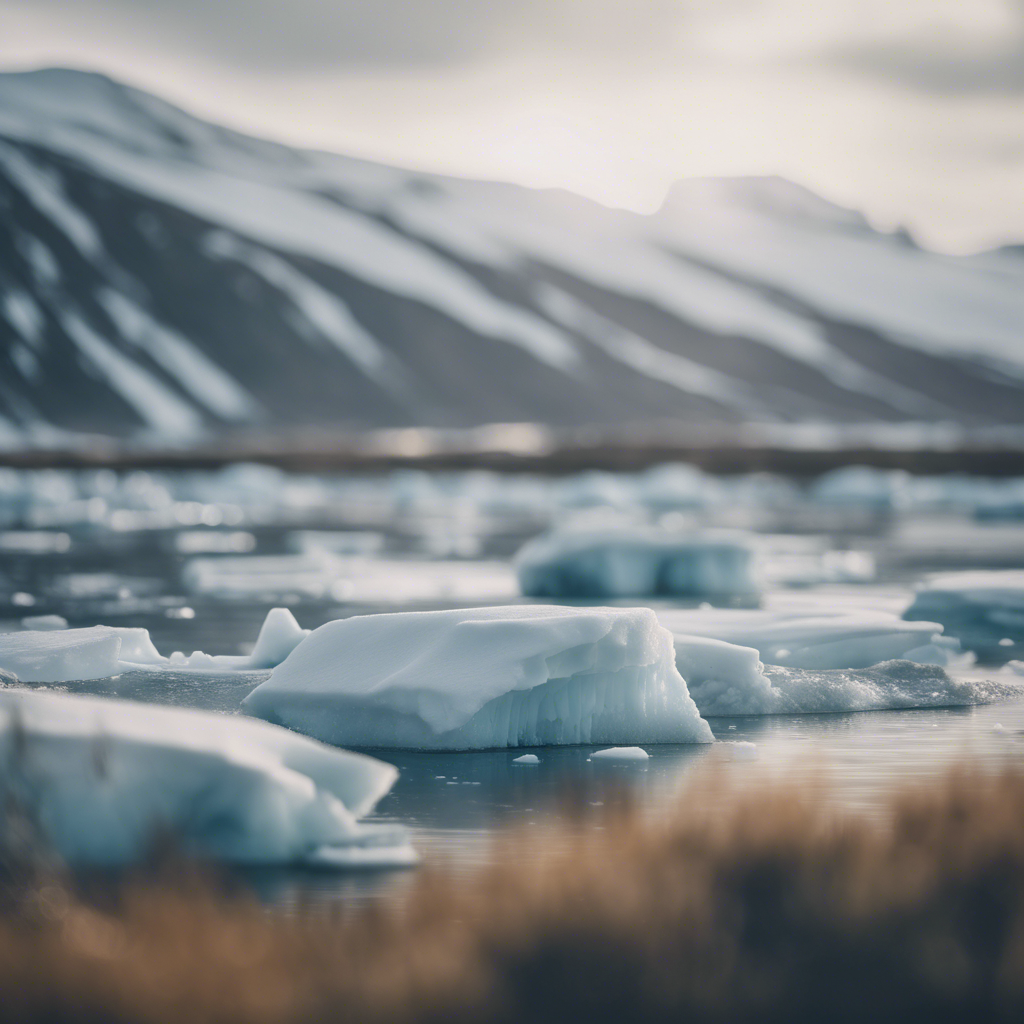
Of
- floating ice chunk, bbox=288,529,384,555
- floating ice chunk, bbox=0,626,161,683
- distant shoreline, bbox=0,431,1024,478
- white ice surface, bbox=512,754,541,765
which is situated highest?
distant shoreline, bbox=0,431,1024,478

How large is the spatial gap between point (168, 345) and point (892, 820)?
168m

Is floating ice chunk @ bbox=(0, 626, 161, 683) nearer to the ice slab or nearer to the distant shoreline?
the ice slab

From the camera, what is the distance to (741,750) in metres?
10.5

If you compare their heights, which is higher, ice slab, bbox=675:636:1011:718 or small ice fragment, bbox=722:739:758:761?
ice slab, bbox=675:636:1011:718

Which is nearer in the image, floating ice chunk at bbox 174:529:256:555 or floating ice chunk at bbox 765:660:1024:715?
floating ice chunk at bbox 765:660:1024:715

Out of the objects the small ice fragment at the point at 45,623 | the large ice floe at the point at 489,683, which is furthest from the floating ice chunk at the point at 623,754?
the small ice fragment at the point at 45,623

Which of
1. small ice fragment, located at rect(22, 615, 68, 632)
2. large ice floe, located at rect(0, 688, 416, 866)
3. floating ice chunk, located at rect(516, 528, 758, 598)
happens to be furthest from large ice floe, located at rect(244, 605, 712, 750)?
floating ice chunk, located at rect(516, 528, 758, 598)

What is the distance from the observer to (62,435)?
14062cm

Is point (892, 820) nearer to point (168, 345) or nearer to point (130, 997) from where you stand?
point (130, 997)

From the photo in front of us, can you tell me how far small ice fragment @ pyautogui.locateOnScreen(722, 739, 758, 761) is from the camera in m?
10.2

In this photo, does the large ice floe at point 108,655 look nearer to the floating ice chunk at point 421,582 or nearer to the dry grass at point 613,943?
the floating ice chunk at point 421,582

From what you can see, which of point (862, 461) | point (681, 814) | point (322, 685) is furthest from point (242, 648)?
point (862, 461)

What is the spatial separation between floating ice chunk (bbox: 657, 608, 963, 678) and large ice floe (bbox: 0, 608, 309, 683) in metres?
3.44

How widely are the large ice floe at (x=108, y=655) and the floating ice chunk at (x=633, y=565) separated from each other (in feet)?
24.4
